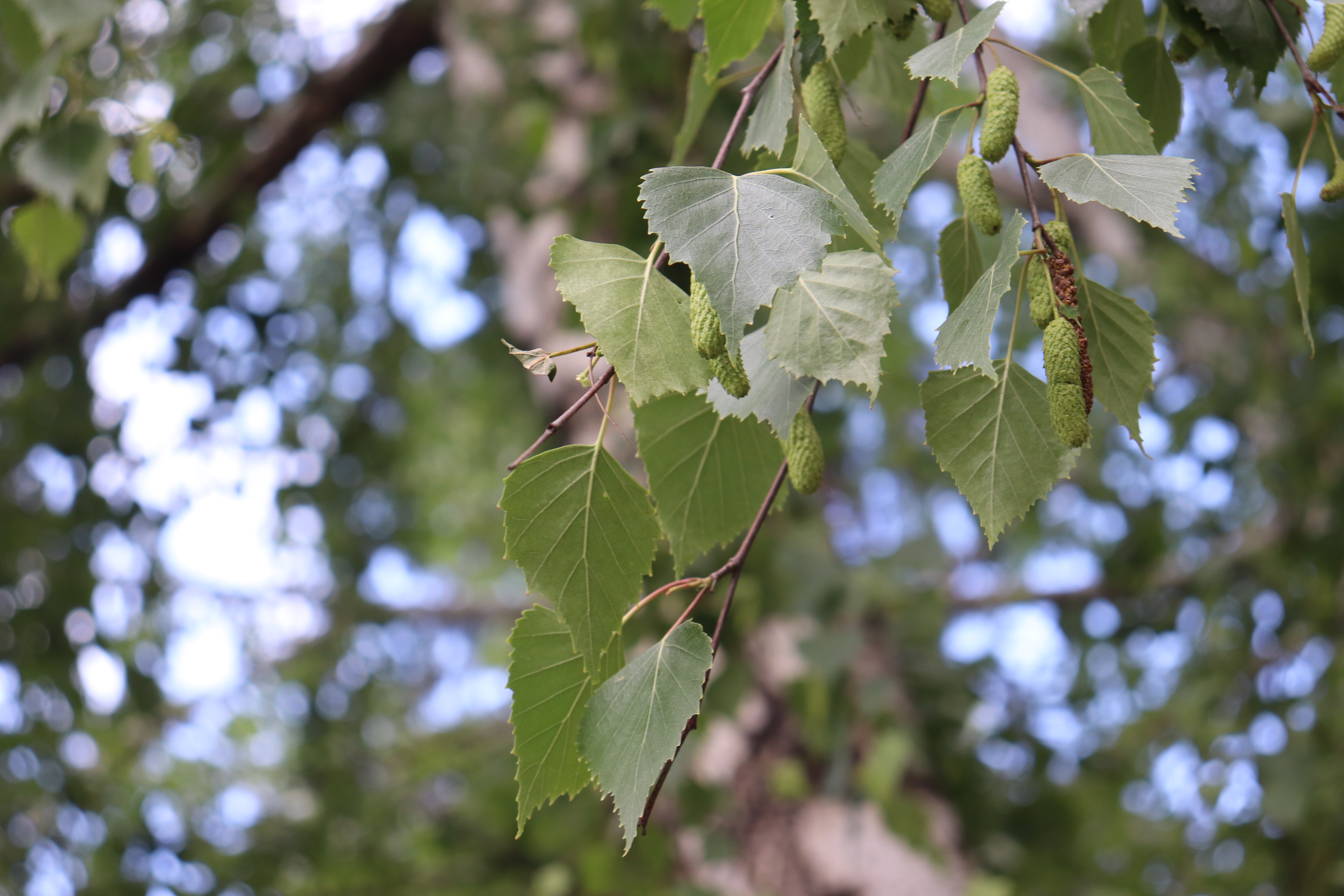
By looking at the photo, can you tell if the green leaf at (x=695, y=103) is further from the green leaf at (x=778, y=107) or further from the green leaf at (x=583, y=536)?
the green leaf at (x=583, y=536)

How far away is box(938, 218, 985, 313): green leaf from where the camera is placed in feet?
1.72

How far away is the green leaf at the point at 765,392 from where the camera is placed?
0.48m

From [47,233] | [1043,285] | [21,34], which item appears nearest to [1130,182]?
[1043,285]

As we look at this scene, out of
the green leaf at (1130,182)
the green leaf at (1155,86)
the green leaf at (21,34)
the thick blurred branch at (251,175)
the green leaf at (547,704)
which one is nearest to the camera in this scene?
the green leaf at (1130,182)

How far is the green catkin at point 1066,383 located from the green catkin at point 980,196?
0.06m

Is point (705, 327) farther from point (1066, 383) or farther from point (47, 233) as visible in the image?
point (47, 233)

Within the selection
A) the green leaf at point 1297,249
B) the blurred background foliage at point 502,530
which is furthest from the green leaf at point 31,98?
the green leaf at point 1297,249

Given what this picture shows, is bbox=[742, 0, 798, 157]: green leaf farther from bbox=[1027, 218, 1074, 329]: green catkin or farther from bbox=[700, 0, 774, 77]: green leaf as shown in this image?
bbox=[1027, 218, 1074, 329]: green catkin

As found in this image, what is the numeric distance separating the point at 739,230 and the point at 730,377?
6cm

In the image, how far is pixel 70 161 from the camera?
3.28ft

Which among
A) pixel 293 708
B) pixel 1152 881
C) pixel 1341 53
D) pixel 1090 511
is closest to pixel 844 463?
pixel 1090 511

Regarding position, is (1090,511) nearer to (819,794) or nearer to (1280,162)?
(1280,162)

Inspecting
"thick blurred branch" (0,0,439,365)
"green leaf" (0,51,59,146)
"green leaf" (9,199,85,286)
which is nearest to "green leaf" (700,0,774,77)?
"green leaf" (0,51,59,146)

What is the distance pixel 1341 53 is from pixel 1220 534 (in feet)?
7.37
